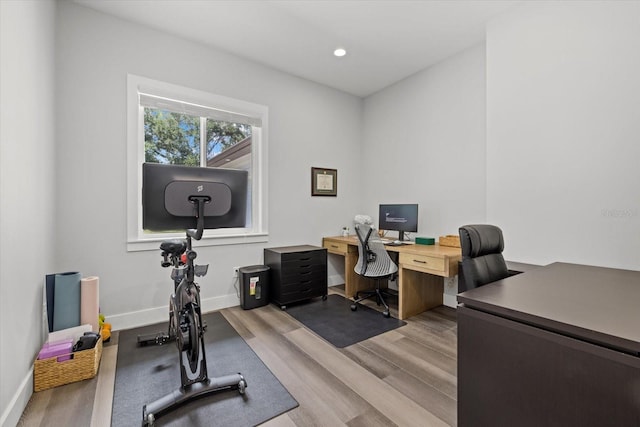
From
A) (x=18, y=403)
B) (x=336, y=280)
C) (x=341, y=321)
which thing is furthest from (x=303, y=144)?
(x=18, y=403)

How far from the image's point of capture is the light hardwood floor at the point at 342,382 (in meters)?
1.56

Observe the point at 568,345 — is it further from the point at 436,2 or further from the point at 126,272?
the point at 126,272

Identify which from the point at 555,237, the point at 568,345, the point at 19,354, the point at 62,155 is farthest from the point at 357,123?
the point at 19,354

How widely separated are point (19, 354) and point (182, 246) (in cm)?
103

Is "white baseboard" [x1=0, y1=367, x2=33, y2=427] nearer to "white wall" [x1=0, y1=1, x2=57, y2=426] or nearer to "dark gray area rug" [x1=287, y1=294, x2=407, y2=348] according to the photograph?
"white wall" [x1=0, y1=1, x2=57, y2=426]

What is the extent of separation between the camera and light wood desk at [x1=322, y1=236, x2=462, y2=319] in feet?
8.73

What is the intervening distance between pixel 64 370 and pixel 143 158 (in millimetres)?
1897

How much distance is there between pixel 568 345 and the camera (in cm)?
90

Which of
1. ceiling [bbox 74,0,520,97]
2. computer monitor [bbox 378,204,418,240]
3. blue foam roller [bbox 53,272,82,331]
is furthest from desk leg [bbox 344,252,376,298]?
blue foam roller [bbox 53,272,82,331]

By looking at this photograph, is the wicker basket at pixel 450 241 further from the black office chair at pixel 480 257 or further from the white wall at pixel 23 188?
the white wall at pixel 23 188

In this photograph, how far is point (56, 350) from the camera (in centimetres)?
189

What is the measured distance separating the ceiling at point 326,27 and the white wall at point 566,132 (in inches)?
18.1

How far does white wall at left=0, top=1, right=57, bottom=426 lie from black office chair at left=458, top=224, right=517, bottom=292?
2452 millimetres

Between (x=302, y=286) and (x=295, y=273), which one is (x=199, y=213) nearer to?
(x=295, y=273)
